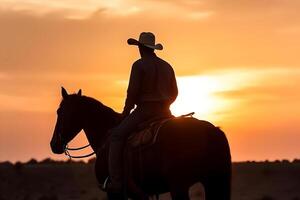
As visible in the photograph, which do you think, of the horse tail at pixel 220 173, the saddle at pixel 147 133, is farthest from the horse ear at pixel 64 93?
the horse tail at pixel 220 173

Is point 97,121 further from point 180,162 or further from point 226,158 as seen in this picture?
point 226,158

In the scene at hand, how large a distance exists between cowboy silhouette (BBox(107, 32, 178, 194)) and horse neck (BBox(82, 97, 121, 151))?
1.08 metres

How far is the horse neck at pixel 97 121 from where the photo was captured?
16.1 meters

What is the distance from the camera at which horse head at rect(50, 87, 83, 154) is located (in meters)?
16.2

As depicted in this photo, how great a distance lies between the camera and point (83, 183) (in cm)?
5522

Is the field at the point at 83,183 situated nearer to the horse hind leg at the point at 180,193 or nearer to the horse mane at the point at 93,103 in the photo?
the horse mane at the point at 93,103

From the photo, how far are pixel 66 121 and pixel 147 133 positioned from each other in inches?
96.3

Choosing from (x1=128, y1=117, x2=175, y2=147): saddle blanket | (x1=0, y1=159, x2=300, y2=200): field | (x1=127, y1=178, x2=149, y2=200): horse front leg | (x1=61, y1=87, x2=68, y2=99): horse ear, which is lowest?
(x1=0, y1=159, x2=300, y2=200): field

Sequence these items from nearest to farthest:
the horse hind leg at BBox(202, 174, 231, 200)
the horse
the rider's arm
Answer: the horse, the horse hind leg at BBox(202, 174, 231, 200), the rider's arm

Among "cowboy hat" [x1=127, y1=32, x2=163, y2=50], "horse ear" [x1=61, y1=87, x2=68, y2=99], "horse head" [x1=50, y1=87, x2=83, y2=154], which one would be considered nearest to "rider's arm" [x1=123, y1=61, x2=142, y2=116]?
"cowboy hat" [x1=127, y1=32, x2=163, y2=50]

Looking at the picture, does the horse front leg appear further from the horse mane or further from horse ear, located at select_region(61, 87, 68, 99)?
horse ear, located at select_region(61, 87, 68, 99)

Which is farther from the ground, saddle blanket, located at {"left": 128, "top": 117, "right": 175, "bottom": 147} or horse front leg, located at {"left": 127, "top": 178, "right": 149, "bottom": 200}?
saddle blanket, located at {"left": 128, "top": 117, "right": 175, "bottom": 147}

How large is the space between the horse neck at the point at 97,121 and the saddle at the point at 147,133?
133 cm

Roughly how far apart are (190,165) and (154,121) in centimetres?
120
